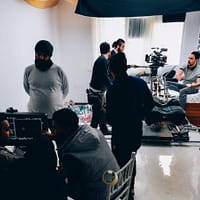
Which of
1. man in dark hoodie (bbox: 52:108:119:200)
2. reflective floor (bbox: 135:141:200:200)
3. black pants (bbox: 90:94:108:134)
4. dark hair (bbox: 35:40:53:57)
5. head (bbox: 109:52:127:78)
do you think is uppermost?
dark hair (bbox: 35:40:53:57)

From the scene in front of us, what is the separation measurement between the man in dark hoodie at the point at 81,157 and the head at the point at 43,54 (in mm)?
852

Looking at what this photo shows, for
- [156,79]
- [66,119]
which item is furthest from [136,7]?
[156,79]

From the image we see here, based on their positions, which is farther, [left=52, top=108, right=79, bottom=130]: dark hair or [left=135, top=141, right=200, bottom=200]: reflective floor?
[left=135, top=141, right=200, bottom=200]: reflective floor

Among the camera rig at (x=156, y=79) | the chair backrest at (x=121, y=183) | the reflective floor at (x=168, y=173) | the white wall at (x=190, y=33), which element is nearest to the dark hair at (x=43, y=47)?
the chair backrest at (x=121, y=183)

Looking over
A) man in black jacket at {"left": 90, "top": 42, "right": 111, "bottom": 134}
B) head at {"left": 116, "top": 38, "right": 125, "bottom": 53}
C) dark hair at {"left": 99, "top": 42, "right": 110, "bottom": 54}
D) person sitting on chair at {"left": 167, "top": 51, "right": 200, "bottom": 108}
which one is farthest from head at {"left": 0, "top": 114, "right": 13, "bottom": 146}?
person sitting on chair at {"left": 167, "top": 51, "right": 200, "bottom": 108}

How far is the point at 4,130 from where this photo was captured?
1.45 m

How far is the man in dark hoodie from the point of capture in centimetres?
135

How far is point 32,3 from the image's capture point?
3.48 meters

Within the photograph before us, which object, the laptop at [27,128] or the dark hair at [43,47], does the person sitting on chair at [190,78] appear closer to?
the dark hair at [43,47]

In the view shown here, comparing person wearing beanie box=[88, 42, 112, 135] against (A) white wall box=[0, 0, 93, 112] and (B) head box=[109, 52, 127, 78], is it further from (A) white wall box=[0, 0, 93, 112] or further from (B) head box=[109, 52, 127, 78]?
(B) head box=[109, 52, 127, 78]

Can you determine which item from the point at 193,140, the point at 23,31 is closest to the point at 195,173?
the point at 193,140

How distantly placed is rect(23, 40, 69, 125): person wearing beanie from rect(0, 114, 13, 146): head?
2.52ft

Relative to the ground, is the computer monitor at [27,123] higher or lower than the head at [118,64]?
lower

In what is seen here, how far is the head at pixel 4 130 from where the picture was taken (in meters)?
1.45
